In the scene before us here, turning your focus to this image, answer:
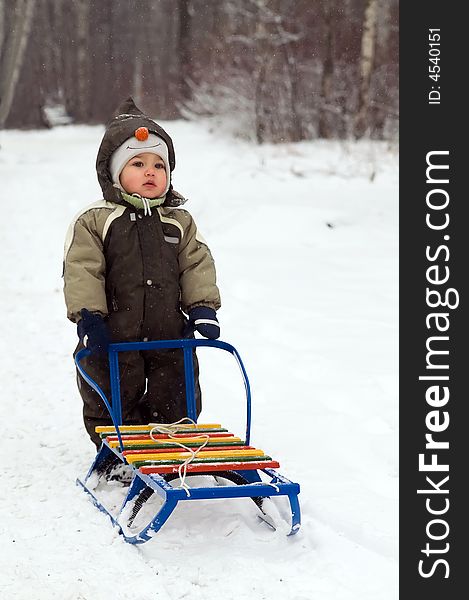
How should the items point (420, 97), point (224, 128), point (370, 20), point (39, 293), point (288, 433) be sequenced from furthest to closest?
point (224, 128) < point (370, 20) < point (39, 293) < point (420, 97) < point (288, 433)

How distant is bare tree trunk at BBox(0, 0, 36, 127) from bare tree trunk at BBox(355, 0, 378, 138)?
622cm

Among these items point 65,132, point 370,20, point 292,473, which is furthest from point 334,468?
point 65,132

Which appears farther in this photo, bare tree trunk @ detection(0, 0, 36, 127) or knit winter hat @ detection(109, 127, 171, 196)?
bare tree trunk @ detection(0, 0, 36, 127)

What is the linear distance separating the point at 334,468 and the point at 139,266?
1.40m

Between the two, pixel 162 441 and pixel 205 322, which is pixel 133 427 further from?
pixel 205 322

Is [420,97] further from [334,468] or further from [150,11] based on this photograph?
[150,11]

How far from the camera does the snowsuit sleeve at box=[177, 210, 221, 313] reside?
4.41m

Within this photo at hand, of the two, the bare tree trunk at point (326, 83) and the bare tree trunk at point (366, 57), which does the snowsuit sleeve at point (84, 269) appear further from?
the bare tree trunk at point (326, 83)

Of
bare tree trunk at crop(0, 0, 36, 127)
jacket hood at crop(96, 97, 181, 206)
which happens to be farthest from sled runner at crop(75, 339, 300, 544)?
bare tree trunk at crop(0, 0, 36, 127)

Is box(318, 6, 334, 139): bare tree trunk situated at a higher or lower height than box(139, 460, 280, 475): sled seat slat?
higher

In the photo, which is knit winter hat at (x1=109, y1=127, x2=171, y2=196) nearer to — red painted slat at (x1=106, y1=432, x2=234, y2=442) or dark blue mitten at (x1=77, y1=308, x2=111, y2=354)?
dark blue mitten at (x1=77, y1=308, x2=111, y2=354)

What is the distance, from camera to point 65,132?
79.1 feet

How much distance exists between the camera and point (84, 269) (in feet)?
13.7

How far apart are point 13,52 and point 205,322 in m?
13.8
